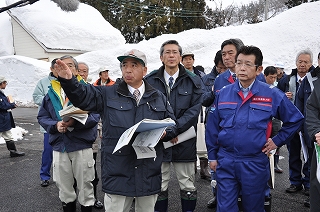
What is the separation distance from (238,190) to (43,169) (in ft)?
12.4

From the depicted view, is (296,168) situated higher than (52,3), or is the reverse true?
(52,3)

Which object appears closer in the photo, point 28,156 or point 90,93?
point 90,93

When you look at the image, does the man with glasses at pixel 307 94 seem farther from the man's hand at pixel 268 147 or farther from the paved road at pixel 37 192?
the man's hand at pixel 268 147

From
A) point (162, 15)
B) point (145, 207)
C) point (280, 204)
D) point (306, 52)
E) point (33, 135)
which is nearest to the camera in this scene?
point (145, 207)

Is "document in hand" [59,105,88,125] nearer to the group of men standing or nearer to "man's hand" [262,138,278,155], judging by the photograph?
the group of men standing

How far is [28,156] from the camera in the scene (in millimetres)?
7770

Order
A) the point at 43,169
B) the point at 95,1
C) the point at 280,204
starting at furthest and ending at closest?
the point at 95,1
the point at 43,169
the point at 280,204

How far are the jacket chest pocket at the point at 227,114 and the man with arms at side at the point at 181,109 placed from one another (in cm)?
62

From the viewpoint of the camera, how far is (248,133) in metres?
3.02

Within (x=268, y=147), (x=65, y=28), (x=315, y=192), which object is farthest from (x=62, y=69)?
(x=65, y=28)

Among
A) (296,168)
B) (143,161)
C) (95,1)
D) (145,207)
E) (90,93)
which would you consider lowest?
(296,168)

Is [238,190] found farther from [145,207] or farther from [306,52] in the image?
[306,52]

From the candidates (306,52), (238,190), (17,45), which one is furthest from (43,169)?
(17,45)

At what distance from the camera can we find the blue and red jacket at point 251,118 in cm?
302
